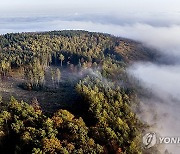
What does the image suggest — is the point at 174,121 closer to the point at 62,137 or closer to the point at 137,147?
the point at 137,147

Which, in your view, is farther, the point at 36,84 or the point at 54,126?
the point at 36,84

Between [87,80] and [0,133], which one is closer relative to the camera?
[0,133]

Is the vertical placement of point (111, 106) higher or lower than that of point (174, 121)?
higher

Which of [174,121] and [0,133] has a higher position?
[0,133]

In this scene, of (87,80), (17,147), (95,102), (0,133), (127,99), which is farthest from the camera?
(87,80)

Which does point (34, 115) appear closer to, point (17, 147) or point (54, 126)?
point (54, 126)

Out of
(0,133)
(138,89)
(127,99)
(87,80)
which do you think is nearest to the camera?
(0,133)

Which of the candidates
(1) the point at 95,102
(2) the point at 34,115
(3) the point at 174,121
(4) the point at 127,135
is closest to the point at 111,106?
(1) the point at 95,102

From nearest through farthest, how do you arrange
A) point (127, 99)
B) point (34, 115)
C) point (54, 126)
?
point (54, 126) → point (34, 115) → point (127, 99)

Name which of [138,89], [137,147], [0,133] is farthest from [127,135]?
[138,89]
